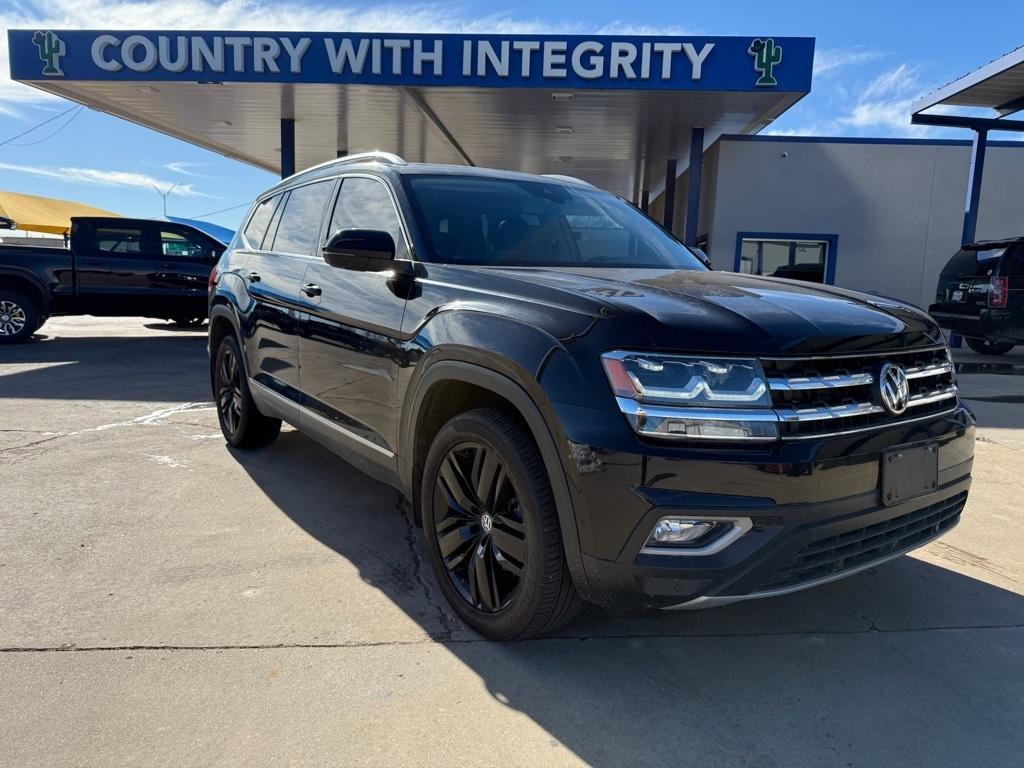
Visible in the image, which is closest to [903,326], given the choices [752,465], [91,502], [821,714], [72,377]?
[752,465]

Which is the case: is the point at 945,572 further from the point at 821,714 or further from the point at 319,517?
the point at 319,517

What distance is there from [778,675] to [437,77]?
11832mm

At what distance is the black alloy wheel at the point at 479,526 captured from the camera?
8.34 ft

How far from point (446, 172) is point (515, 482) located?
1900 millimetres

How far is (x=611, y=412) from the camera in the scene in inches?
84.0

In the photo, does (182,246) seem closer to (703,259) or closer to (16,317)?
(16,317)

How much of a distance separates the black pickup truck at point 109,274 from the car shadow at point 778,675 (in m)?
9.77

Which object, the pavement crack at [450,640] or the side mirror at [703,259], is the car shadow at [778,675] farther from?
the side mirror at [703,259]

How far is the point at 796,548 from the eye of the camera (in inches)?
85.4

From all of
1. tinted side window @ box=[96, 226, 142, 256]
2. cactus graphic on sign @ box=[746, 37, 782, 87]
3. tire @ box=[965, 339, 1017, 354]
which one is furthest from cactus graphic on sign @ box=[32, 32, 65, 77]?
tire @ box=[965, 339, 1017, 354]

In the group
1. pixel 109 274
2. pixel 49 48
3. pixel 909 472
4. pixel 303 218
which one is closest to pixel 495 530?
Answer: pixel 909 472

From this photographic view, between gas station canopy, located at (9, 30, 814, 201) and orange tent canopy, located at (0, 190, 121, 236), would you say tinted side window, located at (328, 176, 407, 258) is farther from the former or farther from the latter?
orange tent canopy, located at (0, 190, 121, 236)

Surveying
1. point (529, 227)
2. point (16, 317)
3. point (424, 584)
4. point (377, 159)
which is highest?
point (377, 159)

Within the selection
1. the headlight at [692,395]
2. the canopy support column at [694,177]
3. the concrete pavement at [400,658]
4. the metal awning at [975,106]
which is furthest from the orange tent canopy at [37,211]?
the headlight at [692,395]
